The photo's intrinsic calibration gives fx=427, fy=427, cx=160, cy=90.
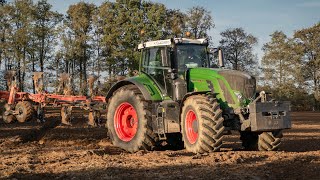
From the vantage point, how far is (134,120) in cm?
1069

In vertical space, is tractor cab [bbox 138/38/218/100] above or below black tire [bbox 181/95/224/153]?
above

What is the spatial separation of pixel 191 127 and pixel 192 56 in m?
1.99

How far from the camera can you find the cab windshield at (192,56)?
394 inches

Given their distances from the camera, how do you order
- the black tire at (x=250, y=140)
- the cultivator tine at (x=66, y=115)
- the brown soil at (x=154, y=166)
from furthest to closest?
1. the cultivator tine at (x=66, y=115)
2. the black tire at (x=250, y=140)
3. the brown soil at (x=154, y=166)

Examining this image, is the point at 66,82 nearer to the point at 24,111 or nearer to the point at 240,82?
the point at 24,111

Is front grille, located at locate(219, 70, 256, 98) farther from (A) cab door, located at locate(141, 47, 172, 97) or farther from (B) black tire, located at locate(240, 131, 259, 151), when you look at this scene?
(A) cab door, located at locate(141, 47, 172, 97)

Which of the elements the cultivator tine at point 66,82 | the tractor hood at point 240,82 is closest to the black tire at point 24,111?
the cultivator tine at point 66,82

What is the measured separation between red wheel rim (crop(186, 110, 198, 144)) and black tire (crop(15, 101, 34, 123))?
957 centimetres

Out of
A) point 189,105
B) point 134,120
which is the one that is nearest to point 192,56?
point 189,105

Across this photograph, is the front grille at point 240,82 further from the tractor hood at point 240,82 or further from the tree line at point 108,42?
the tree line at point 108,42

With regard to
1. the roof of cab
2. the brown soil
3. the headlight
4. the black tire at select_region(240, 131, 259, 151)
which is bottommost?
the brown soil

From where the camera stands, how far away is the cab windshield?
1002cm

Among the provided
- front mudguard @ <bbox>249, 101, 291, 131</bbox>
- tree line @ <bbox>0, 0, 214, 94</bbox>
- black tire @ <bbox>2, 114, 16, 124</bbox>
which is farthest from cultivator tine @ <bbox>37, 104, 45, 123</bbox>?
tree line @ <bbox>0, 0, 214, 94</bbox>

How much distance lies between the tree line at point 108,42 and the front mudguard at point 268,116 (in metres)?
29.7
